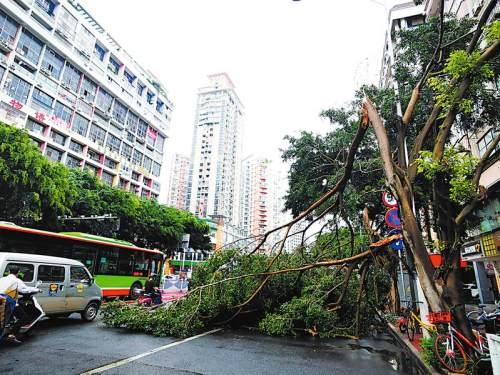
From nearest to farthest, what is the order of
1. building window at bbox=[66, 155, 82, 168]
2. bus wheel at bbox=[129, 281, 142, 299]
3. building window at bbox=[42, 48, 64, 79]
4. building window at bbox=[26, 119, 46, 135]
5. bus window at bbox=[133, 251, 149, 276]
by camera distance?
bus wheel at bbox=[129, 281, 142, 299], bus window at bbox=[133, 251, 149, 276], building window at bbox=[26, 119, 46, 135], building window at bbox=[42, 48, 64, 79], building window at bbox=[66, 155, 82, 168]

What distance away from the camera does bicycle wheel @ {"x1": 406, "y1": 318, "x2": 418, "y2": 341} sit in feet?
27.5

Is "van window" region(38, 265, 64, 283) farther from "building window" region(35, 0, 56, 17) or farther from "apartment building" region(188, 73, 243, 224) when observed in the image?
"apartment building" region(188, 73, 243, 224)

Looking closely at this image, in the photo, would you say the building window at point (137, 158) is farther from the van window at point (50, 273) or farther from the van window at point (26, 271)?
the van window at point (26, 271)

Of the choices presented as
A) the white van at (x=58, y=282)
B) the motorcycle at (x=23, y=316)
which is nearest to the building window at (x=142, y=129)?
the white van at (x=58, y=282)

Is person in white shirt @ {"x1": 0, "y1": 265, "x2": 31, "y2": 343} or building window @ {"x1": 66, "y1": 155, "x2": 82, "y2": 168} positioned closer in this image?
person in white shirt @ {"x1": 0, "y1": 265, "x2": 31, "y2": 343}

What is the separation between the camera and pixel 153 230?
29531 mm

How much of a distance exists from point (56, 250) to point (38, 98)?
97.7ft

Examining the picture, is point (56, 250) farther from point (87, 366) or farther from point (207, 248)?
point (207, 248)

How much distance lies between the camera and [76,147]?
4003 cm

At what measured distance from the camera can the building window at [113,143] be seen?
4644 cm

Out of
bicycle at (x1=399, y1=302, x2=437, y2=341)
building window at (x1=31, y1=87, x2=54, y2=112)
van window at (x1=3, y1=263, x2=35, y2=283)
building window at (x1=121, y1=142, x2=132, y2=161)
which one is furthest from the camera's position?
building window at (x1=121, y1=142, x2=132, y2=161)

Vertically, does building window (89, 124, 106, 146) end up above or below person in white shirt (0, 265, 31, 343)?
above

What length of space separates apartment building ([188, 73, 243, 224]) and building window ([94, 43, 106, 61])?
4935 centimetres

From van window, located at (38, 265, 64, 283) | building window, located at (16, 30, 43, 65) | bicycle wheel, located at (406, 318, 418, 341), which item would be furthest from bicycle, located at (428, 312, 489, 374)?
building window, located at (16, 30, 43, 65)
